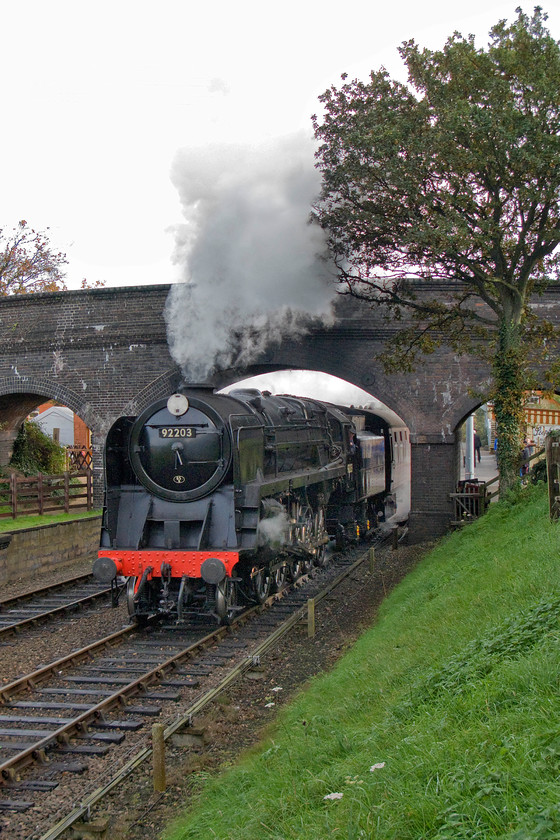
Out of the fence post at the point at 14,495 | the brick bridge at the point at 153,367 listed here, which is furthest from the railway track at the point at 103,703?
the fence post at the point at 14,495

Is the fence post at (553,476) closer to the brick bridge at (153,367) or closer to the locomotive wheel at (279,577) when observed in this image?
the locomotive wheel at (279,577)

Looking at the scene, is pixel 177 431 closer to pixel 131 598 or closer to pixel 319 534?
pixel 131 598

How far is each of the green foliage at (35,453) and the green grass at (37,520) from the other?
3.99m

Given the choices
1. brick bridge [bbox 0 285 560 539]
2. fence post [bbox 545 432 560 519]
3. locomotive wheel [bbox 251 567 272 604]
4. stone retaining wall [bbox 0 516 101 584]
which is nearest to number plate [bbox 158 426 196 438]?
locomotive wheel [bbox 251 567 272 604]

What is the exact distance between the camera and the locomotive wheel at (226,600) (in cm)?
877

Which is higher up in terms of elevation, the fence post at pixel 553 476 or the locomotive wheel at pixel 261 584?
the fence post at pixel 553 476

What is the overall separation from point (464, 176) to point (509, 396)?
3.96m

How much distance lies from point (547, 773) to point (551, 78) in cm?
1052

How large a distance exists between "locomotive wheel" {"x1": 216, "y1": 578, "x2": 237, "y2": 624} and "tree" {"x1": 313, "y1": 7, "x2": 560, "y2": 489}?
6093mm

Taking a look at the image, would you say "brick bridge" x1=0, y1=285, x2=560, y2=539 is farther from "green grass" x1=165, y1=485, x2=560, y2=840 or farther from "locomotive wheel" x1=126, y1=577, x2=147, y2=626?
"green grass" x1=165, y1=485, x2=560, y2=840

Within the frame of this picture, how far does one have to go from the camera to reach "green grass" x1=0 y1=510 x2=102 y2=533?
49.0 ft

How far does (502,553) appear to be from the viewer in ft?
29.5

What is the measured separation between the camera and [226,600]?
29.5 ft

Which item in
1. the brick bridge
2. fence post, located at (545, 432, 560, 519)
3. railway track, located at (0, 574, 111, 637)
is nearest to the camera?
fence post, located at (545, 432, 560, 519)
